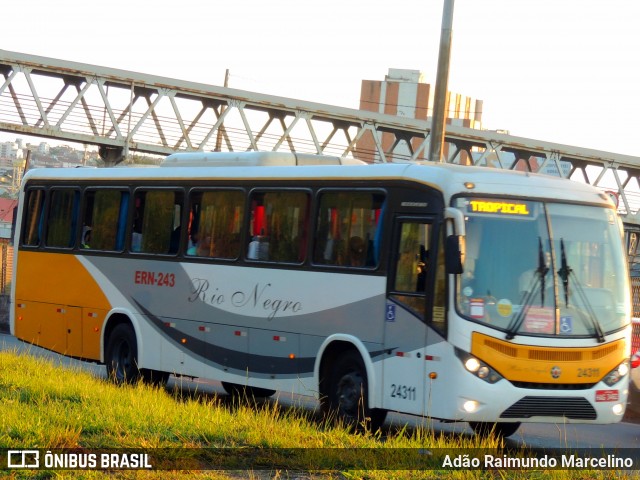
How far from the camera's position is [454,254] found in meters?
11.7

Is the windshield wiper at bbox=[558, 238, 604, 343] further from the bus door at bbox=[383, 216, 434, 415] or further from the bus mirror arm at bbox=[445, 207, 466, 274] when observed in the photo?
the bus door at bbox=[383, 216, 434, 415]

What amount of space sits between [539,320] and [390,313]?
1.63 m

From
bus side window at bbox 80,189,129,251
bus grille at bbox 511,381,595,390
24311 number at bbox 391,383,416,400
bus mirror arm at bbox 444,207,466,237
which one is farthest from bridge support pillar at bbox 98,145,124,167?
bus grille at bbox 511,381,595,390

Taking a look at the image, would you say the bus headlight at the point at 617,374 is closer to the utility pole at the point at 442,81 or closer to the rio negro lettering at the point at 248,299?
the rio negro lettering at the point at 248,299

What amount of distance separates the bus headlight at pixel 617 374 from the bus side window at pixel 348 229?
2.67 m

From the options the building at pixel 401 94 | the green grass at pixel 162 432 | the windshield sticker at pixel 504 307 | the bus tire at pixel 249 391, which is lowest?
the bus tire at pixel 249 391

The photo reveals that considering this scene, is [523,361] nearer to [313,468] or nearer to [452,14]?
[313,468]

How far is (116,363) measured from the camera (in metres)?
17.0

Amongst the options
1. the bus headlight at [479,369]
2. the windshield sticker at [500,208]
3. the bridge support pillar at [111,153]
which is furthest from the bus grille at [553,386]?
the bridge support pillar at [111,153]

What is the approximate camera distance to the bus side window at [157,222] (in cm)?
1622

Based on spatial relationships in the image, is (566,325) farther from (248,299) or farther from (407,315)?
(248,299)

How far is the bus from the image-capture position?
468 inches

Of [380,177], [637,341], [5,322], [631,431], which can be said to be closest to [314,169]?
[380,177]

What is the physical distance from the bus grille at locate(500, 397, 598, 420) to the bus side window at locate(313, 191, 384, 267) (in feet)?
7.62
